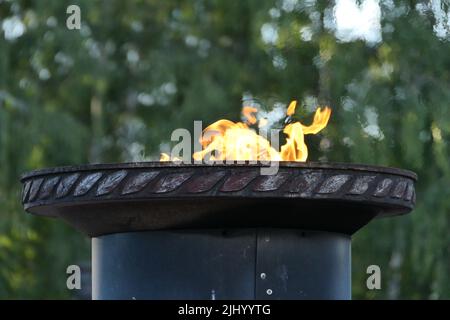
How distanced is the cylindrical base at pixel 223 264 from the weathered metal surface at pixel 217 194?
0.14 ft

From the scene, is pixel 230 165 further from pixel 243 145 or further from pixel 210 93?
pixel 210 93

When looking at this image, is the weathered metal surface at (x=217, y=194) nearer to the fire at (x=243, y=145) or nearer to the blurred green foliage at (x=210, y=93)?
the fire at (x=243, y=145)

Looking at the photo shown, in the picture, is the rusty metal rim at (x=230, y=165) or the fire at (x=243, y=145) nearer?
the rusty metal rim at (x=230, y=165)

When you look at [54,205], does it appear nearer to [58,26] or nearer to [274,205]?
[274,205]

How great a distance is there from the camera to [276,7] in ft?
35.2

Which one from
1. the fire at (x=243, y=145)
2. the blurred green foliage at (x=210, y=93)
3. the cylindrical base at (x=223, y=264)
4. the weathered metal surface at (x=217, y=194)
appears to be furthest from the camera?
the blurred green foliage at (x=210, y=93)

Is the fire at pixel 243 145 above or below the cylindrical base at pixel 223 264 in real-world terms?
above

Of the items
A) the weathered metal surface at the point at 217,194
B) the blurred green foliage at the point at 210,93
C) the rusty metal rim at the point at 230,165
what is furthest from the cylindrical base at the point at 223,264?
the blurred green foliage at the point at 210,93

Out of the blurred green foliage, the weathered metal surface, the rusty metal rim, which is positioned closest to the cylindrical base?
the weathered metal surface

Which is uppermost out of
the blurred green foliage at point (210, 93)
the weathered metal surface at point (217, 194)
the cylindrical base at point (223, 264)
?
the blurred green foliage at point (210, 93)

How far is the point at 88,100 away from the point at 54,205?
8.42 metres

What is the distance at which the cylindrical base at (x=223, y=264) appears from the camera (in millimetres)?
3695

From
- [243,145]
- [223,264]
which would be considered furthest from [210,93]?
[223,264]

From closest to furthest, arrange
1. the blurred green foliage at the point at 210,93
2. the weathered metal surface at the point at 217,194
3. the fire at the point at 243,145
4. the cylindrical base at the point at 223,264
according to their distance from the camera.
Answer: the weathered metal surface at the point at 217,194, the cylindrical base at the point at 223,264, the fire at the point at 243,145, the blurred green foliage at the point at 210,93
